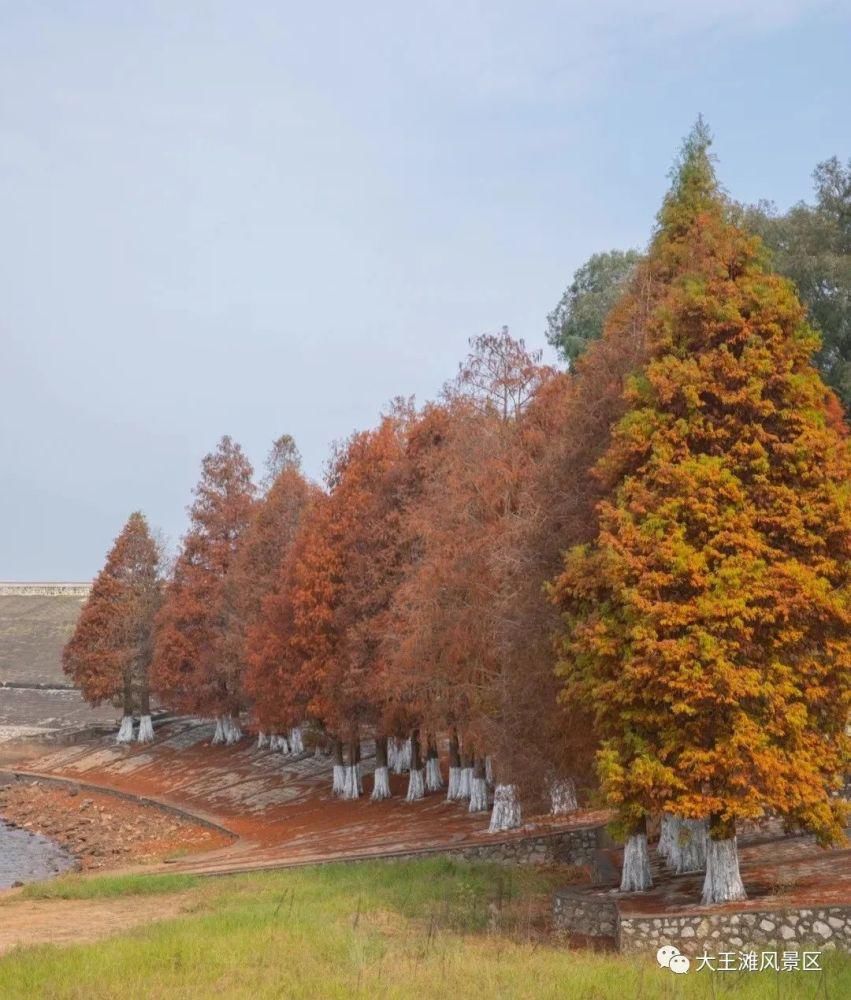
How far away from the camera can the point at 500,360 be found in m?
26.3

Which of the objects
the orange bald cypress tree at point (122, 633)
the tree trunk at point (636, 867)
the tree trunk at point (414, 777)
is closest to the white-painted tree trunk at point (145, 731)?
the orange bald cypress tree at point (122, 633)

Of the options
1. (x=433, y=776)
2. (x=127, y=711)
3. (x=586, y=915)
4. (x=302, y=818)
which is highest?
(x=127, y=711)

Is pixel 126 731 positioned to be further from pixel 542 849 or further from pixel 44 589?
→ pixel 44 589

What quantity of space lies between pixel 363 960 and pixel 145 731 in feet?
160

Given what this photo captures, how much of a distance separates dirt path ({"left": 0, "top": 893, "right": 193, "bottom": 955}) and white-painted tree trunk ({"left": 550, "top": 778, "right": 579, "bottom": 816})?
745 centimetres

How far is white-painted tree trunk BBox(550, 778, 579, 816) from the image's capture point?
21.8 metres

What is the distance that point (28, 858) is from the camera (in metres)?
36.0

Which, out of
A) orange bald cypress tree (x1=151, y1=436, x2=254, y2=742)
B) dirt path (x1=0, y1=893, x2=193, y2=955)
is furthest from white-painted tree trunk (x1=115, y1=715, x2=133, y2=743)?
dirt path (x1=0, y1=893, x2=193, y2=955)

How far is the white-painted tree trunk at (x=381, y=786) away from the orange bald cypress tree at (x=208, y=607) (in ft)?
47.4

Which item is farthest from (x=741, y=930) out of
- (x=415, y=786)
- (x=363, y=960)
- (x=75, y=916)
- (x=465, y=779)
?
(x=415, y=786)

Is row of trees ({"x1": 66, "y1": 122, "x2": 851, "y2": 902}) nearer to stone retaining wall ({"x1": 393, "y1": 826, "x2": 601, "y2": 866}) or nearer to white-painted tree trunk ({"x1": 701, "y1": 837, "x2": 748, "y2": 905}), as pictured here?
white-painted tree trunk ({"x1": 701, "y1": 837, "x2": 748, "y2": 905})

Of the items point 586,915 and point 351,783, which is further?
point 351,783

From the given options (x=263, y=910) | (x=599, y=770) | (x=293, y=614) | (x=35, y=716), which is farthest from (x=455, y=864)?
(x=35, y=716)

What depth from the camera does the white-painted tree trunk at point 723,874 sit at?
15.3 meters
